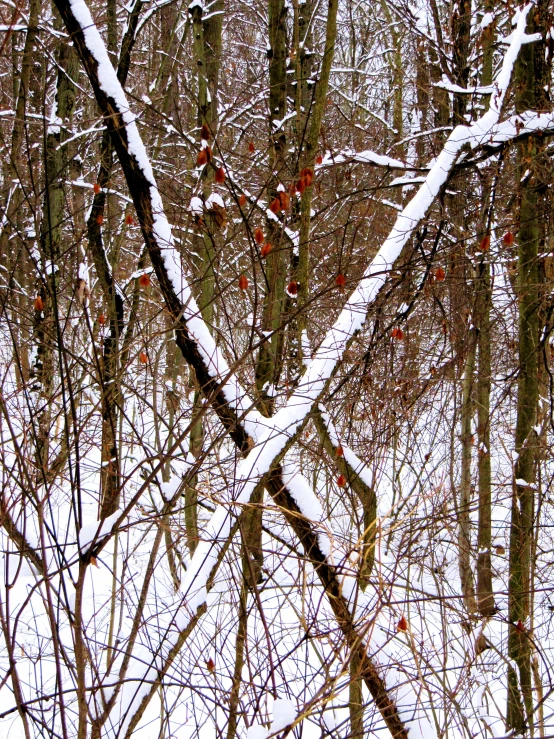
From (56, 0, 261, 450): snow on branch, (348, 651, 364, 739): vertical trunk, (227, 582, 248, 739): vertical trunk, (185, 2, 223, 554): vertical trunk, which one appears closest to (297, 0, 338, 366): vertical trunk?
(56, 0, 261, 450): snow on branch

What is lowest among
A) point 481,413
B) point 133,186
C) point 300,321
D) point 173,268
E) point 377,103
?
point 173,268

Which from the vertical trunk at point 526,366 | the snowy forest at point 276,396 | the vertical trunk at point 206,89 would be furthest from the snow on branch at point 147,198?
the vertical trunk at point 526,366

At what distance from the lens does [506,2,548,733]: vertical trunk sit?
423cm

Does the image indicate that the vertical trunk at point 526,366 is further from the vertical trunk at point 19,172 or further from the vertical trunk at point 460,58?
the vertical trunk at point 19,172

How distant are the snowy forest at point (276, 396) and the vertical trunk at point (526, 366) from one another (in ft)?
0.09

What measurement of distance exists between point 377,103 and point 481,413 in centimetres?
664

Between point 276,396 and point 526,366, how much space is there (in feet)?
10.1

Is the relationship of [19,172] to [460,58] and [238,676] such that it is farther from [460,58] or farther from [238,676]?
[460,58]

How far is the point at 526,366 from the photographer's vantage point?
15.3 ft

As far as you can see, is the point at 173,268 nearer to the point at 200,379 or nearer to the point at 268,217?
the point at 200,379

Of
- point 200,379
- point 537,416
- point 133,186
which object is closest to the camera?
point 133,186

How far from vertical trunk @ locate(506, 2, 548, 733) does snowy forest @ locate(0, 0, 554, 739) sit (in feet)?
0.09

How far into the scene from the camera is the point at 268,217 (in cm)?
434

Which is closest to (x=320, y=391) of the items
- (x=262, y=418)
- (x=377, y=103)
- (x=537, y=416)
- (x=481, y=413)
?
(x=262, y=418)
